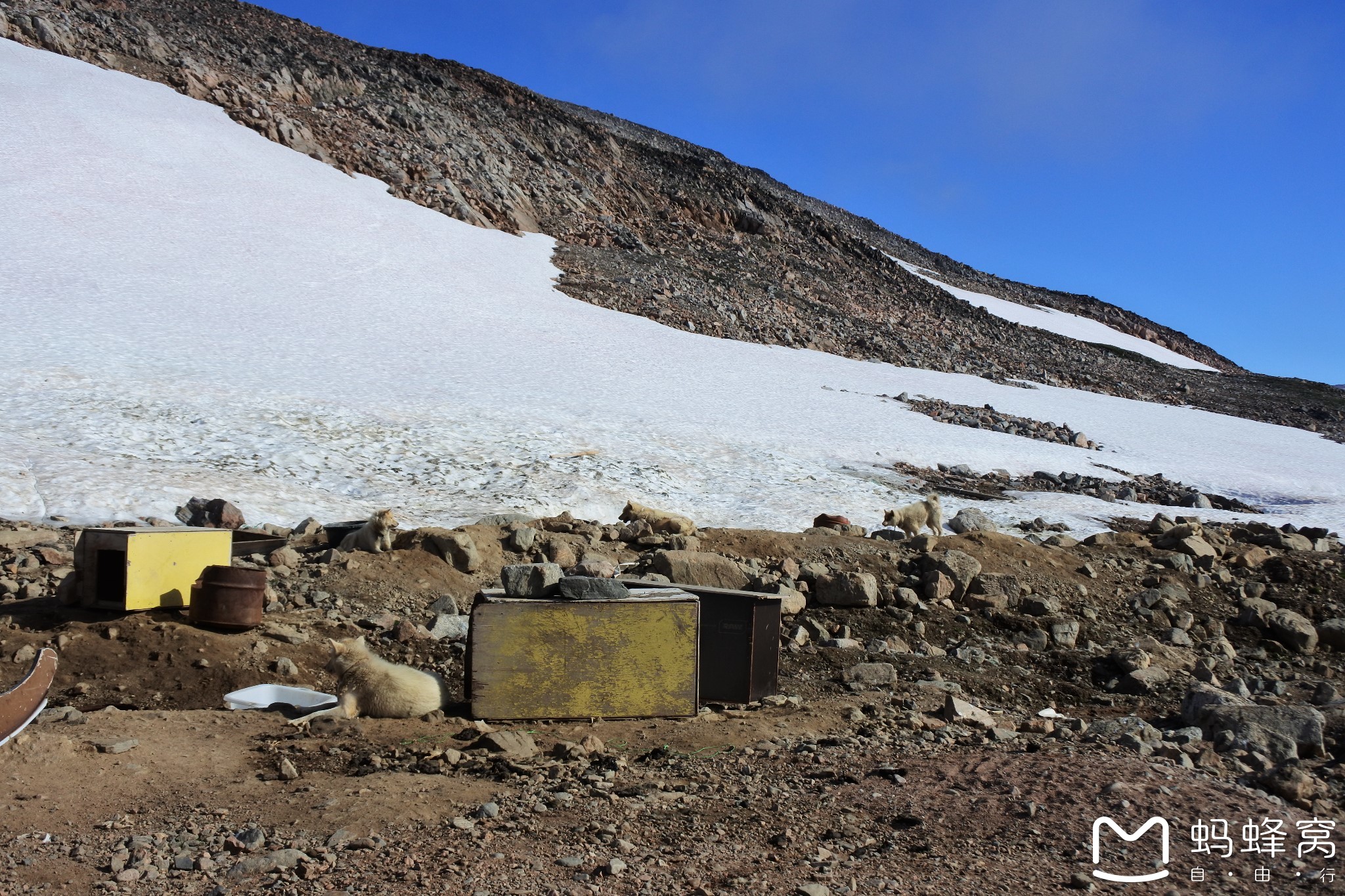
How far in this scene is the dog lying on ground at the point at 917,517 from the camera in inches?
494

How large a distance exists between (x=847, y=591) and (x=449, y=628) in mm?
3448

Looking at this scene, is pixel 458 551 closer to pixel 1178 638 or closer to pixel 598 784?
pixel 598 784

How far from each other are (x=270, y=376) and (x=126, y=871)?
14.2 metres

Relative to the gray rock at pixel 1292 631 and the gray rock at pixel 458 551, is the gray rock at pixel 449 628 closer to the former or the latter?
the gray rock at pixel 458 551

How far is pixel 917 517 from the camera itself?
41.7ft

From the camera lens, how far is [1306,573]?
1105 centimetres

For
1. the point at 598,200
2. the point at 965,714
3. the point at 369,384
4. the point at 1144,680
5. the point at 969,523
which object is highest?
the point at 598,200

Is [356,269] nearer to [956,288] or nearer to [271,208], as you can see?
[271,208]

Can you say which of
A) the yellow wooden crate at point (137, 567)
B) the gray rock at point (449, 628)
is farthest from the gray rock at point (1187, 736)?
the yellow wooden crate at point (137, 567)

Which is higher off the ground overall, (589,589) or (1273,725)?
(589,589)

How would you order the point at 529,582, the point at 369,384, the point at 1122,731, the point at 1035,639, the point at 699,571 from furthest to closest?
the point at 369,384
the point at 1035,639
the point at 699,571
the point at 529,582
the point at 1122,731

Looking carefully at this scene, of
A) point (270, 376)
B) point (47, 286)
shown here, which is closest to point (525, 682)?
point (270, 376)

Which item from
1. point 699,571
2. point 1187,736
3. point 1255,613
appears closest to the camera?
point 1187,736

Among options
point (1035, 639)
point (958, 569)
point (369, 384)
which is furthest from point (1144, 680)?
point (369, 384)
